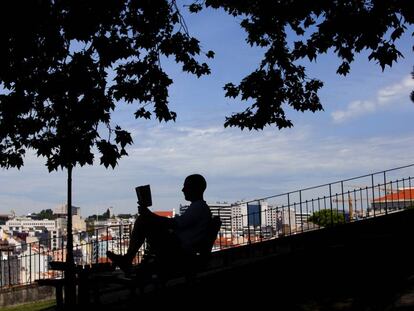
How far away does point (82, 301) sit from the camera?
5539 millimetres

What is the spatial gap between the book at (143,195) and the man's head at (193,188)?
0.43 meters

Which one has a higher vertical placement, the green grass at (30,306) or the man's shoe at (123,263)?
the man's shoe at (123,263)

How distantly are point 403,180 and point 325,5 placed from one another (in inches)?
373

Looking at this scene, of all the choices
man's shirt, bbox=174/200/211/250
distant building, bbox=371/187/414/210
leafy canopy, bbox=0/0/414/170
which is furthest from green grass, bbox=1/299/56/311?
distant building, bbox=371/187/414/210

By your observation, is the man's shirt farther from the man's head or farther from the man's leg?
the man's leg

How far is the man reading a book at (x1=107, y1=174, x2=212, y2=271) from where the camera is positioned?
557 cm

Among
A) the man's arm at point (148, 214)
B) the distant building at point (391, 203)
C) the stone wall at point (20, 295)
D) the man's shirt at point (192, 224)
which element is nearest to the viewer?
the man's arm at point (148, 214)

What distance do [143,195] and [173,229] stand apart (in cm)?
49

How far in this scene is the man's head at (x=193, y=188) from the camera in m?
5.83

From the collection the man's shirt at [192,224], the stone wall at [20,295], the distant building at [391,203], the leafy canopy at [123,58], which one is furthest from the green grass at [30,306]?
the distant building at [391,203]

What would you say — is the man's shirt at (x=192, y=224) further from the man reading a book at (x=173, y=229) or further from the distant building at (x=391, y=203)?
the distant building at (x=391, y=203)

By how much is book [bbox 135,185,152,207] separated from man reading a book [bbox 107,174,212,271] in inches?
1.1

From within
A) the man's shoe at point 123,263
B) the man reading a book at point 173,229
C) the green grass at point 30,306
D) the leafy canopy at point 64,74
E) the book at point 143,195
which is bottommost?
the green grass at point 30,306

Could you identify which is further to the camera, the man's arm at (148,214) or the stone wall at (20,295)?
the stone wall at (20,295)
